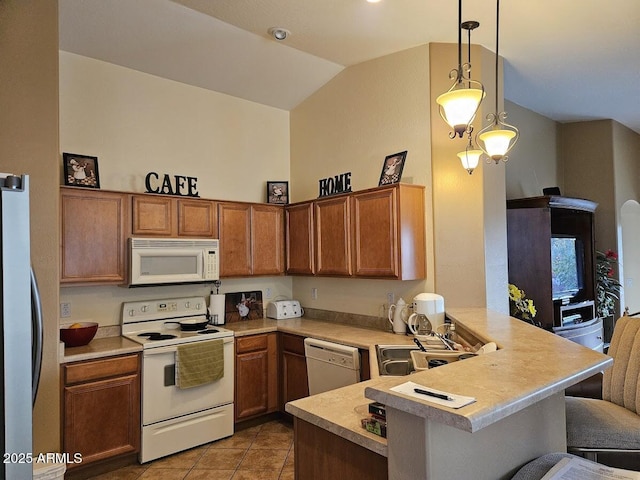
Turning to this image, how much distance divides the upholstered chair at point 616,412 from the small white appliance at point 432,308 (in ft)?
3.95

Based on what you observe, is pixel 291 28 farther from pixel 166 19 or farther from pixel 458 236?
pixel 458 236

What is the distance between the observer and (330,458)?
1.65 metres

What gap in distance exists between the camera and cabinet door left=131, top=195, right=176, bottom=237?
3547 millimetres

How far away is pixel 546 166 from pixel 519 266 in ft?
6.72

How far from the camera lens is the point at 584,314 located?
4500 mm

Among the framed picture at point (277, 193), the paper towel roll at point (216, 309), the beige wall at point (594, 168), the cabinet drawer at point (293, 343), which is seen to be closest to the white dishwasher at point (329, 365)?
the cabinet drawer at point (293, 343)

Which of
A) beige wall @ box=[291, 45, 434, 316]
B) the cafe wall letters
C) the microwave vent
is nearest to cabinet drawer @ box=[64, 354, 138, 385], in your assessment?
the microwave vent

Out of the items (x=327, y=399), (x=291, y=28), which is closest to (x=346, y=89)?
(x=291, y=28)

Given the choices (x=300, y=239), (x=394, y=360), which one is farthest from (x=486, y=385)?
(x=300, y=239)

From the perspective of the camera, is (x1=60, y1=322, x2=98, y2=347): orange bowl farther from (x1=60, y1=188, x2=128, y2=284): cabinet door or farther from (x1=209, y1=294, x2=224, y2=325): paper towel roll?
(x1=209, y1=294, x2=224, y2=325): paper towel roll

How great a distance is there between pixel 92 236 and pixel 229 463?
6.60ft

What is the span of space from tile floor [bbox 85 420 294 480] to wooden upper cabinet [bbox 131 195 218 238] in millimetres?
1781

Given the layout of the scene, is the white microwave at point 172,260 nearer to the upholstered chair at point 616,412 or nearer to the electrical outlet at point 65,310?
the electrical outlet at point 65,310

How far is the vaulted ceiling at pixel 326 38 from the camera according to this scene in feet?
9.78
